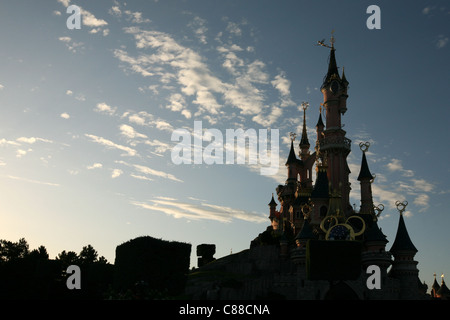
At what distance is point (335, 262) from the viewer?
5006 centimetres

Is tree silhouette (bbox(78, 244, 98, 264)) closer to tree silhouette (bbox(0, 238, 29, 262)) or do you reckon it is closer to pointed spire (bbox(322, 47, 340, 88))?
tree silhouette (bbox(0, 238, 29, 262))

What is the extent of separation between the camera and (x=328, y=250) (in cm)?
5006

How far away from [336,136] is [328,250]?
106 ft

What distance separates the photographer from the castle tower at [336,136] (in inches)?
2955

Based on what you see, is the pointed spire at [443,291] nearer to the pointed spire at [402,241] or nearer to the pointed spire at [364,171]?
the pointed spire at [402,241]

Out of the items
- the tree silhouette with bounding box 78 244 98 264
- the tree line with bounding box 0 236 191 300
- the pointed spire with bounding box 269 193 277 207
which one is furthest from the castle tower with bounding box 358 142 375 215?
the tree silhouette with bounding box 78 244 98 264

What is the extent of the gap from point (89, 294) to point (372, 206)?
50.2 m

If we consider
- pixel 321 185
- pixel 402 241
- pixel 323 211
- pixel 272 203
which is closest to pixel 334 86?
pixel 321 185

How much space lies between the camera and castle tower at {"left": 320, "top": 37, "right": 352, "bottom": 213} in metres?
75.1

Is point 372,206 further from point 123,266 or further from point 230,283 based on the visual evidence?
point 123,266

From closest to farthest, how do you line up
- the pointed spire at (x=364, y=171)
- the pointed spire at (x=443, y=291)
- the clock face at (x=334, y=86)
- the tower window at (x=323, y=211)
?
1. the tower window at (x=323, y=211)
2. the pointed spire at (x=364, y=171)
3. the clock face at (x=334, y=86)
4. the pointed spire at (x=443, y=291)

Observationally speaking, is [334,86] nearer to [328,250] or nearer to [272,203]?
[272,203]

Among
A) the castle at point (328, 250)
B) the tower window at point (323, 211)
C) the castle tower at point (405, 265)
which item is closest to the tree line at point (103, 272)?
the castle at point (328, 250)
